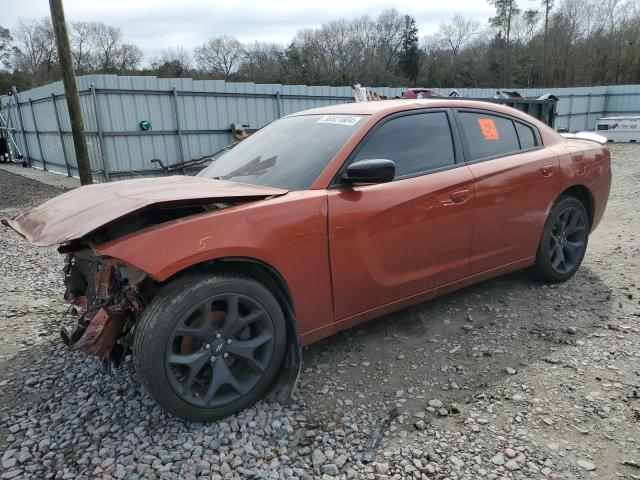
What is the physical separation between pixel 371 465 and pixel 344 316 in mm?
932

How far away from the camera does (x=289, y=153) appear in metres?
3.15

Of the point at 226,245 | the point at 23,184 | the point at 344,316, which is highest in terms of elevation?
the point at 226,245

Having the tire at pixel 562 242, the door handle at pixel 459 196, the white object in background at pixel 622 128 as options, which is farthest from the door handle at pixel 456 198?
the white object in background at pixel 622 128

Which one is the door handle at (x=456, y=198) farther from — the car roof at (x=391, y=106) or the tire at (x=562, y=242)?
the tire at (x=562, y=242)

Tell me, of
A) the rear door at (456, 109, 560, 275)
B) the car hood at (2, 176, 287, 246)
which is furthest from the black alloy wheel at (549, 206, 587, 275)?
the car hood at (2, 176, 287, 246)

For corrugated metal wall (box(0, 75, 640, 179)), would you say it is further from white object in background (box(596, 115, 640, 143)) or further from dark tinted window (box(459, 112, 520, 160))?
white object in background (box(596, 115, 640, 143))

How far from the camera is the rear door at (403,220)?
2824 mm

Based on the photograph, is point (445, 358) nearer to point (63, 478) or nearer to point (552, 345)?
point (552, 345)

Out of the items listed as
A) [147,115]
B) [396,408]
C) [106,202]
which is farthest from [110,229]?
[147,115]

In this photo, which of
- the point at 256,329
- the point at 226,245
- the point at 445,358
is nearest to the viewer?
the point at 226,245

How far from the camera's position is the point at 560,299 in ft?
13.1

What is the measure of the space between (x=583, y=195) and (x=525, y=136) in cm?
94

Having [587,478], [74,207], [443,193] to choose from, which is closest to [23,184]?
[74,207]

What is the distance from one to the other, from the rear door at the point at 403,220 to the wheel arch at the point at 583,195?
4.78 ft
